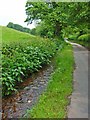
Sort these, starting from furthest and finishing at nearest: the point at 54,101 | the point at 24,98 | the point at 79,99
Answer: the point at 24,98 → the point at 79,99 → the point at 54,101

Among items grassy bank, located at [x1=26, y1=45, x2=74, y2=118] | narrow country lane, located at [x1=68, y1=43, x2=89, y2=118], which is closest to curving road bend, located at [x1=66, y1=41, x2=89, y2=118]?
narrow country lane, located at [x1=68, y1=43, x2=89, y2=118]

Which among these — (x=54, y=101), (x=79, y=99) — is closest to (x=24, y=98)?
(x=54, y=101)

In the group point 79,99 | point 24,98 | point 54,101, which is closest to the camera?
point 54,101

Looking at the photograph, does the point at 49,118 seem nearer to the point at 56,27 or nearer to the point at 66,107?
the point at 66,107

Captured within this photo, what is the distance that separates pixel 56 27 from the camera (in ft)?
108

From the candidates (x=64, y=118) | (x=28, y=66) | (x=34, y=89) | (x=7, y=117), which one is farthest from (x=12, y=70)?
(x=64, y=118)

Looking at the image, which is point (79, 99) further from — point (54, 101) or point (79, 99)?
point (54, 101)

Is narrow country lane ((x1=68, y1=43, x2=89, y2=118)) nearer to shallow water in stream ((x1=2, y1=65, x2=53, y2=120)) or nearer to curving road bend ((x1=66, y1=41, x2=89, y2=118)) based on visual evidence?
curving road bend ((x1=66, y1=41, x2=89, y2=118))

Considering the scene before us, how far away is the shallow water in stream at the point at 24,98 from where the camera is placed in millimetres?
6566

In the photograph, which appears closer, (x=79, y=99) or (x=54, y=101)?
(x=54, y=101)

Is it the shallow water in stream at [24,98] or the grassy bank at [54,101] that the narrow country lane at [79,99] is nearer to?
the grassy bank at [54,101]

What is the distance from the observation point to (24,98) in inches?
307

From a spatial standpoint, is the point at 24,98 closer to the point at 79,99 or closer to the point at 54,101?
the point at 54,101

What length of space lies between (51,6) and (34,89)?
24.2m
